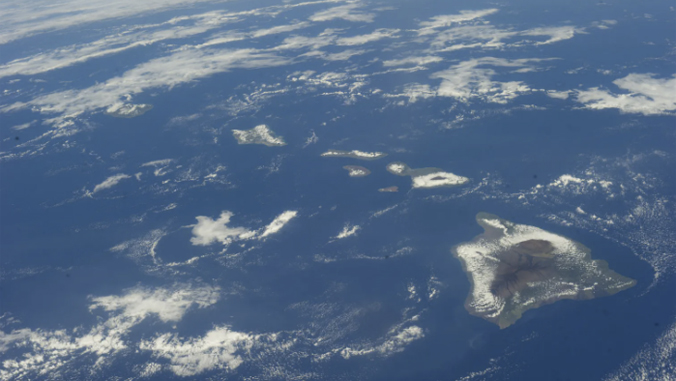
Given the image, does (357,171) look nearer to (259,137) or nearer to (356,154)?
(356,154)

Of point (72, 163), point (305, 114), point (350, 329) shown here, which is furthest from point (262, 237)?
point (72, 163)

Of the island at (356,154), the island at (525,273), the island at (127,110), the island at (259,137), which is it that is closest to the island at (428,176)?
the island at (356,154)

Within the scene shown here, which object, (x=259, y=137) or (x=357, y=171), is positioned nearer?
(x=357, y=171)

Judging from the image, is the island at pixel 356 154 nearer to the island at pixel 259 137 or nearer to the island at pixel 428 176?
the island at pixel 428 176

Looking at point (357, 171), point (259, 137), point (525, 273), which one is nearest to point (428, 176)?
point (357, 171)

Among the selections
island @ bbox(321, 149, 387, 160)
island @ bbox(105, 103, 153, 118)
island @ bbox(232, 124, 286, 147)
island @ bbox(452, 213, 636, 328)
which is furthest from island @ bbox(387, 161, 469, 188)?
island @ bbox(105, 103, 153, 118)

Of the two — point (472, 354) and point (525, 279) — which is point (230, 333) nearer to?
point (472, 354)
